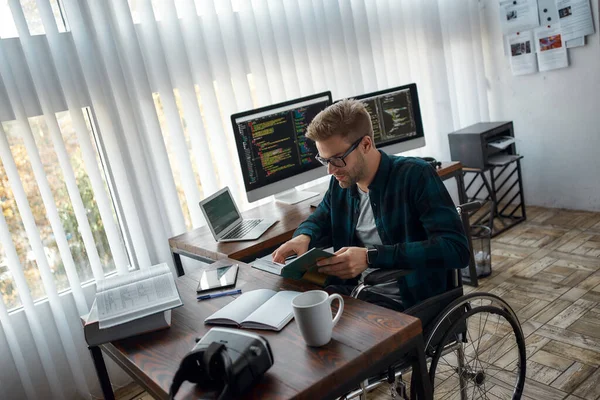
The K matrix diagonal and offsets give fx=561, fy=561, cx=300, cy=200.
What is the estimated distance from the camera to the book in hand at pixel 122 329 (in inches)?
57.5

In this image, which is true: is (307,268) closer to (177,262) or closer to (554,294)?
(177,262)

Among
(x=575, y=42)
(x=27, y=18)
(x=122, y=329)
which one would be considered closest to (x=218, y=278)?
(x=122, y=329)

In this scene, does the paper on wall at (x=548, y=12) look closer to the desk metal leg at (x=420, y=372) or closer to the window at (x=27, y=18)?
the window at (x=27, y=18)

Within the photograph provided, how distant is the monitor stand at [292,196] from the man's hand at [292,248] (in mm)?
879

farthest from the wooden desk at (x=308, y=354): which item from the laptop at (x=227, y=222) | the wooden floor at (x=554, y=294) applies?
the wooden floor at (x=554, y=294)

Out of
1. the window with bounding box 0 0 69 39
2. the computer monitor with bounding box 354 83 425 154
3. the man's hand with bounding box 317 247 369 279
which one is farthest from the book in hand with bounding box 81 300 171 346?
the computer monitor with bounding box 354 83 425 154

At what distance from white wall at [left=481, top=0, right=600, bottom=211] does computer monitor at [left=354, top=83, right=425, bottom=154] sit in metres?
1.24

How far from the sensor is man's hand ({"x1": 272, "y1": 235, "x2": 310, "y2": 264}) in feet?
6.08

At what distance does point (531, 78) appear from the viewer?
12.8 feet

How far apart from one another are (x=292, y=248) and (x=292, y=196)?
3.41 feet

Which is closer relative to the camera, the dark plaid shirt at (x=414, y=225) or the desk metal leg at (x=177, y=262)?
the dark plaid shirt at (x=414, y=225)

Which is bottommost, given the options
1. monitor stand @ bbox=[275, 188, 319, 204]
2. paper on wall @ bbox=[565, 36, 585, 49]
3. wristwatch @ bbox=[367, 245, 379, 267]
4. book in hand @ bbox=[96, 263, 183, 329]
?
monitor stand @ bbox=[275, 188, 319, 204]

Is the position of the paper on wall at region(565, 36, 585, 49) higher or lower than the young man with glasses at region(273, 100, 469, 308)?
higher

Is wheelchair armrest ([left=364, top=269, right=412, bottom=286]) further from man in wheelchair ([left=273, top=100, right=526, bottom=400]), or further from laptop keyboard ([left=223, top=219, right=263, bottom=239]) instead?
laptop keyboard ([left=223, top=219, right=263, bottom=239])
